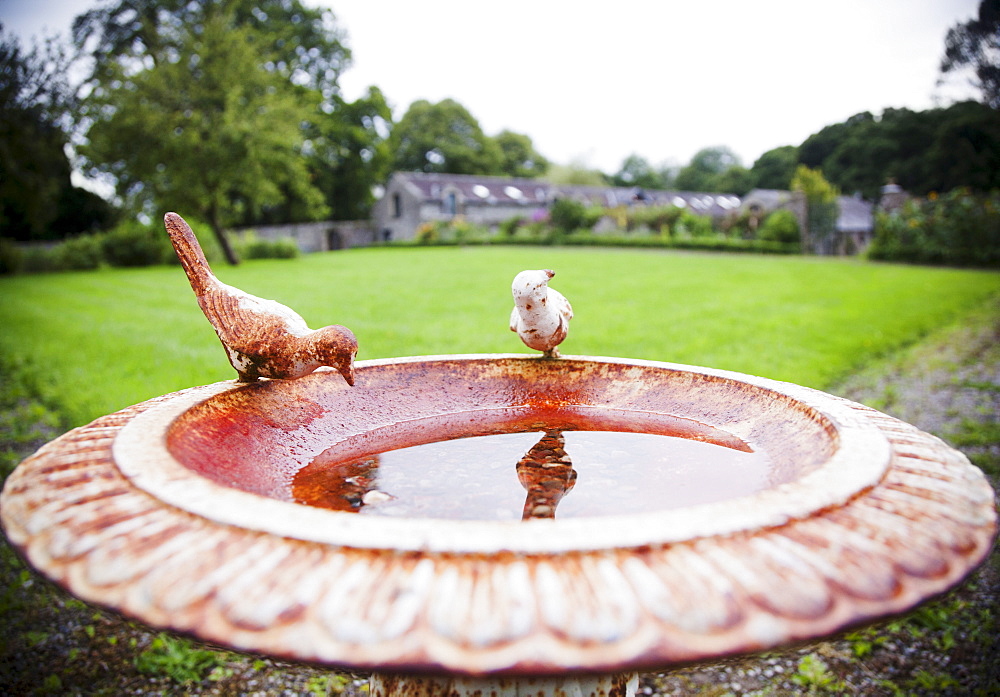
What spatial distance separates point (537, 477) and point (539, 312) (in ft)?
2.56

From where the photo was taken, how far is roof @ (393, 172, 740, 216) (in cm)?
3791

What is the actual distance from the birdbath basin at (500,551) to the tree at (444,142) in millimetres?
46626

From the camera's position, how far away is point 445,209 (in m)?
37.7

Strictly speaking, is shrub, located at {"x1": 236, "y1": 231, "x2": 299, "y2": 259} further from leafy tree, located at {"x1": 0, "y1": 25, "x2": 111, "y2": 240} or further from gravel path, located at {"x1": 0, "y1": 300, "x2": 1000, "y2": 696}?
gravel path, located at {"x1": 0, "y1": 300, "x2": 1000, "y2": 696}

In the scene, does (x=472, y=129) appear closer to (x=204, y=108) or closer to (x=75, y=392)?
(x=204, y=108)

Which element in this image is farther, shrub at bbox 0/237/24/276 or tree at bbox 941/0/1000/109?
shrub at bbox 0/237/24/276

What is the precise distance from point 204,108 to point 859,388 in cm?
2101

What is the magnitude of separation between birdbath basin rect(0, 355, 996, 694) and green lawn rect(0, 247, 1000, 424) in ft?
14.5

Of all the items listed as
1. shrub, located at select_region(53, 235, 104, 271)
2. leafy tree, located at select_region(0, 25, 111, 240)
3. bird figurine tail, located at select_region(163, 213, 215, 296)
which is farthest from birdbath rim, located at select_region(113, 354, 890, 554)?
shrub, located at select_region(53, 235, 104, 271)

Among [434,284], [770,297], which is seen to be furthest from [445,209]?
[770,297]

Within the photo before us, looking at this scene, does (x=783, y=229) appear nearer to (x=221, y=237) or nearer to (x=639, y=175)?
(x=221, y=237)

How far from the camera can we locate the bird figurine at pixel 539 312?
2066mm

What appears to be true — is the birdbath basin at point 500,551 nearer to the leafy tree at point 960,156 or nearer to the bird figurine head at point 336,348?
the bird figurine head at point 336,348

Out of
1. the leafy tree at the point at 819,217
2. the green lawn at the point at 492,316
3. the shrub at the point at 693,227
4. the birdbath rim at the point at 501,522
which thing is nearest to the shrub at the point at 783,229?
the leafy tree at the point at 819,217
